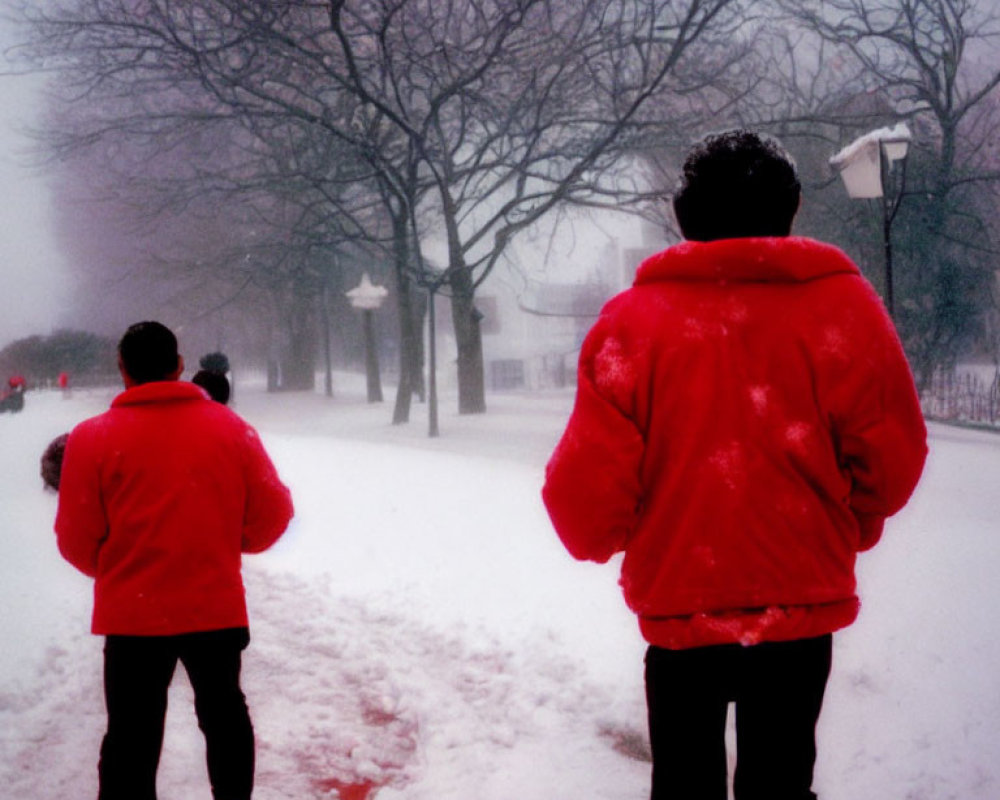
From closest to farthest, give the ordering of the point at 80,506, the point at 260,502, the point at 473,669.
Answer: the point at 80,506 → the point at 260,502 → the point at 473,669

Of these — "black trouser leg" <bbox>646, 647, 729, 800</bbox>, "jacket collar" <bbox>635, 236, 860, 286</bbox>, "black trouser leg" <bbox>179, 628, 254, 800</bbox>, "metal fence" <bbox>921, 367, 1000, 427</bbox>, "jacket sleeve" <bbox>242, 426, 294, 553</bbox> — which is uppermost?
"jacket collar" <bbox>635, 236, 860, 286</bbox>

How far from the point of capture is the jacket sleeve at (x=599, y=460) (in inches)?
68.2

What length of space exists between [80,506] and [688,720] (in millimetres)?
1643

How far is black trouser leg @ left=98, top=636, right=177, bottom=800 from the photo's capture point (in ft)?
8.27

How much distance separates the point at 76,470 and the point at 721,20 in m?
14.1

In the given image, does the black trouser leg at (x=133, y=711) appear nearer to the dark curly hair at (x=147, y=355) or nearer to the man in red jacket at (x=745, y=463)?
the dark curly hair at (x=147, y=355)

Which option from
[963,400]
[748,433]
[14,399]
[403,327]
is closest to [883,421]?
[748,433]

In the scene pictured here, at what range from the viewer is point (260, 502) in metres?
2.77

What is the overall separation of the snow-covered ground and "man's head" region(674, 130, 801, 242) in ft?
7.61

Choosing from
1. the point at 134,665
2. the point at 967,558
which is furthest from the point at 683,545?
the point at 967,558

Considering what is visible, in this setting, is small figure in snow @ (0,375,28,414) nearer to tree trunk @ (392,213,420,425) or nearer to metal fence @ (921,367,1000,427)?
tree trunk @ (392,213,420,425)

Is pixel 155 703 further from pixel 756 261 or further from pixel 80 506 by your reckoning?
pixel 756 261

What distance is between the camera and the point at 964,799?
3.14 meters

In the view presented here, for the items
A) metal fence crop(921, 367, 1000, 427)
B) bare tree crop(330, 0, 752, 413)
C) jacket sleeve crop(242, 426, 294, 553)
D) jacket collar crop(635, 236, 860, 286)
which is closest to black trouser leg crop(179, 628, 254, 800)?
jacket sleeve crop(242, 426, 294, 553)
